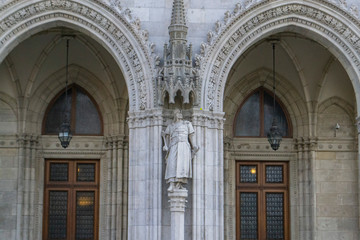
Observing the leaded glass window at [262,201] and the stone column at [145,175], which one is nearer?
the stone column at [145,175]

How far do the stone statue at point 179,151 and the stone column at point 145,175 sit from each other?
289 mm

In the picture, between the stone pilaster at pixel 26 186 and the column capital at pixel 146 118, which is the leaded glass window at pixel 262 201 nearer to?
the column capital at pixel 146 118

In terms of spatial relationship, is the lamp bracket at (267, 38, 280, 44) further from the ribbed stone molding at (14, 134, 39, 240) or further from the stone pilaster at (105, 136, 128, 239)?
the ribbed stone molding at (14, 134, 39, 240)

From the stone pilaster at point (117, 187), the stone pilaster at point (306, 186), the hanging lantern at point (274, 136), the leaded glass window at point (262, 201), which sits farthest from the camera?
the leaded glass window at point (262, 201)

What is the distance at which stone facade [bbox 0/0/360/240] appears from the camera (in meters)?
17.7

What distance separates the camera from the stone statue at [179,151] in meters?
17.1

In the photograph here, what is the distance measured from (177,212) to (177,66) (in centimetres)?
302

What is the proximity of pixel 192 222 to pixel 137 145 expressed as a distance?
2.01 meters

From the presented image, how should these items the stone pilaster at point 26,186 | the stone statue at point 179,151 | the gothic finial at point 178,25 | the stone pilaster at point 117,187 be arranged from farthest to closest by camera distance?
1. the stone pilaster at point 117,187
2. the stone pilaster at point 26,186
3. the gothic finial at point 178,25
4. the stone statue at point 179,151

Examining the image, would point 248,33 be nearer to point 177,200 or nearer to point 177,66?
point 177,66

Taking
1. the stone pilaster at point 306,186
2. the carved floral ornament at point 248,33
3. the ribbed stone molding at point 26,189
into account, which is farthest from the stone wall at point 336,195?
the ribbed stone molding at point 26,189

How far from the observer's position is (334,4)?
18.4m

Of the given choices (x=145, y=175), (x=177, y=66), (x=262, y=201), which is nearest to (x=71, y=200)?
(x=145, y=175)

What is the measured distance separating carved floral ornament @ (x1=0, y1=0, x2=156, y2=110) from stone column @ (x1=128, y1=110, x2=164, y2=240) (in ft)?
1.35
